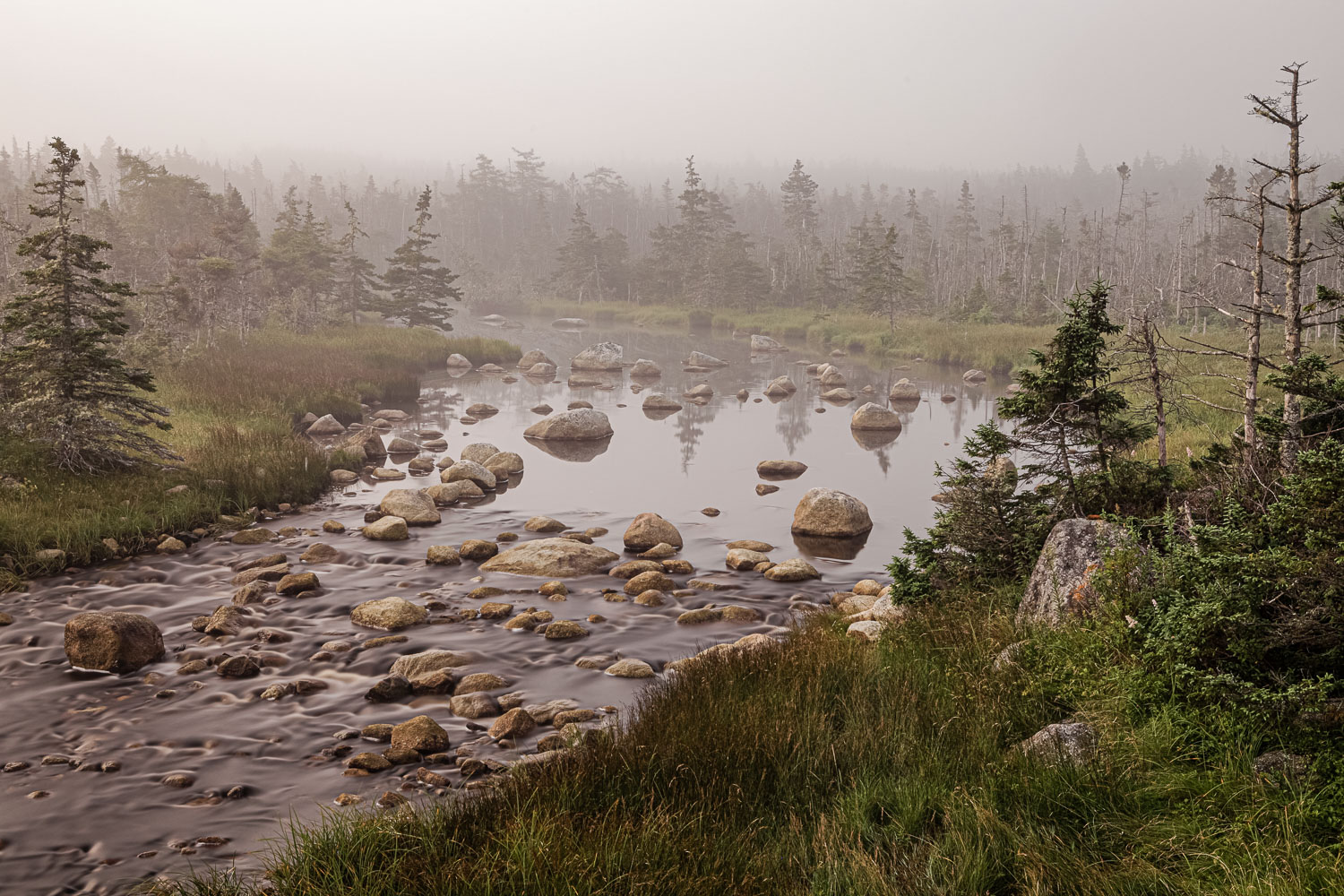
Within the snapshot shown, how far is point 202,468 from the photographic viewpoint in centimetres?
1449

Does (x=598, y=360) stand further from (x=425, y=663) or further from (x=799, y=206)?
(x=799, y=206)

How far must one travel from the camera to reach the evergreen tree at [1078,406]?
7512mm

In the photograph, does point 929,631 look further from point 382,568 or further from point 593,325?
point 593,325

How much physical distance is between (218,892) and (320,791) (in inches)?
93.3

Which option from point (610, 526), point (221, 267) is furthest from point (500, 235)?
point (610, 526)

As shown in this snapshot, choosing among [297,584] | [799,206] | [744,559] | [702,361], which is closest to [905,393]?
[702,361]

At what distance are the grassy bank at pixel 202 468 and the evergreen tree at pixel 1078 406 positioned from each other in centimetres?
1168

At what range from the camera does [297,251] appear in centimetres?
4028

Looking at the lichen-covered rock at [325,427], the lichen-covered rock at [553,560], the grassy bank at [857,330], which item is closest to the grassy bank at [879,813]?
the lichen-covered rock at [553,560]

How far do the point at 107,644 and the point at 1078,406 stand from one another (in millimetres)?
9551

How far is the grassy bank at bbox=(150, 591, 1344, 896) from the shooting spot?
151 inches

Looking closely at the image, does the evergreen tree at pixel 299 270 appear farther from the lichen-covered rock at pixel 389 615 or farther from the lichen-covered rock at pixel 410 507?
the lichen-covered rock at pixel 389 615

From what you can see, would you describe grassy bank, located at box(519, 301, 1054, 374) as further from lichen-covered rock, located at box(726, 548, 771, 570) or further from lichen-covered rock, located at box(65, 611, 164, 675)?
lichen-covered rock, located at box(65, 611, 164, 675)

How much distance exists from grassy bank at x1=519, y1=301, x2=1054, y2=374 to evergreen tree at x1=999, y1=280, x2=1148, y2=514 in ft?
88.1
